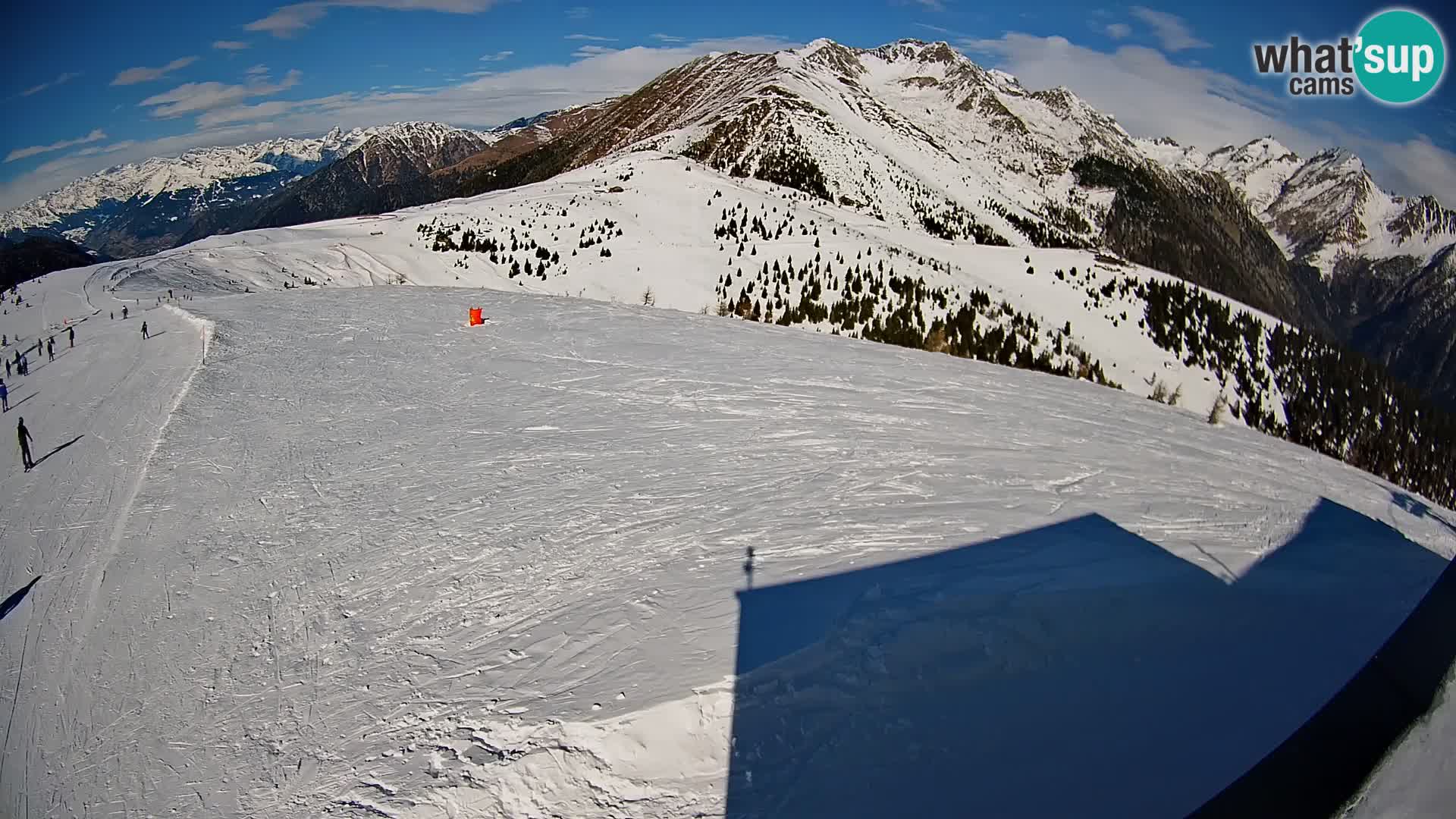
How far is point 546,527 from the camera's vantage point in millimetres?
6926

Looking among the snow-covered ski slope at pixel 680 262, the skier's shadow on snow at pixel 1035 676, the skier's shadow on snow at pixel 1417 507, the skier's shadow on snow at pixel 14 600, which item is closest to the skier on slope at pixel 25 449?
the skier's shadow on snow at pixel 14 600

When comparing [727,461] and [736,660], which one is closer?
[736,660]

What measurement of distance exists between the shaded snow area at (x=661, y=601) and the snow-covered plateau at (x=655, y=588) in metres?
0.03

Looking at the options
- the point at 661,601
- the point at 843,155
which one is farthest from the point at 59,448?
the point at 843,155

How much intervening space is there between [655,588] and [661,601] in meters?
0.20

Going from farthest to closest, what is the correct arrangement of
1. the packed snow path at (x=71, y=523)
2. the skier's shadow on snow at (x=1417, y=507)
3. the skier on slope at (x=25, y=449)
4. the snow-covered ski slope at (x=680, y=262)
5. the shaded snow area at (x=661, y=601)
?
the snow-covered ski slope at (x=680, y=262), the skier on slope at (x=25, y=449), the skier's shadow on snow at (x=1417, y=507), the packed snow path at (x=71, y=523), the shaded snow area at (x=661, y=601)

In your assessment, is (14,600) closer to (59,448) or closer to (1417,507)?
(59,448)

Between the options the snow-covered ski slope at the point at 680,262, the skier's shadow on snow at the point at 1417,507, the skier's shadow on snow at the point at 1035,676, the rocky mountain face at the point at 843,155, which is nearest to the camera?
the skier's shadow on snow at the point at 1035,676

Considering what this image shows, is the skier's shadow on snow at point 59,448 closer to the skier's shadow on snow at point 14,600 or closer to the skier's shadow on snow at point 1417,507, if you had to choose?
the skier's shadow on snow at point 14,600

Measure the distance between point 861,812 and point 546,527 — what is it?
162 inches

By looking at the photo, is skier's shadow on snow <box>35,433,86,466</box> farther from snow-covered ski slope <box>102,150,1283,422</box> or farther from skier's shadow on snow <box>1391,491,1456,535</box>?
skier's shadow on snow <box>1391,491,1456,535</box>

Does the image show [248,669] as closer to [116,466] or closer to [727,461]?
[727,461]

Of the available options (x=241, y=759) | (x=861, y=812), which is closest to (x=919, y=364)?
(x=861, y=812)

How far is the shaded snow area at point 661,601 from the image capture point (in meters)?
4.21
